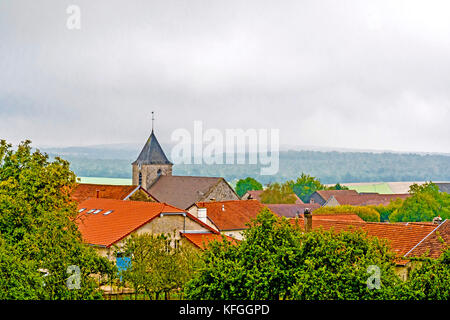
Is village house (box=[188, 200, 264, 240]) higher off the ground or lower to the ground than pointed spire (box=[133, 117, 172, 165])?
lower

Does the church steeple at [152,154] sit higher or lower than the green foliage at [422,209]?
higher

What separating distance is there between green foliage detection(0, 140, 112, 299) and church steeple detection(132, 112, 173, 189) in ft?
186

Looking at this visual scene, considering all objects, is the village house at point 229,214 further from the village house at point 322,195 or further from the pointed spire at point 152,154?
the village house at point 322,195

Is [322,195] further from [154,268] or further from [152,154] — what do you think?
[154,268]

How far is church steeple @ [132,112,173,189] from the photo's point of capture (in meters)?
85.2

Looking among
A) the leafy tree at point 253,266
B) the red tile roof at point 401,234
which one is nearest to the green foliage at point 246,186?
the red tile roof at point 401,234

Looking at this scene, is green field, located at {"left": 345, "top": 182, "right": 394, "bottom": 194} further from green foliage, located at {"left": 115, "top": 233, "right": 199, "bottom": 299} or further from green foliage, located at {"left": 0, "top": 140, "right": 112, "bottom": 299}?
green foliage, located at {"left": 115, "top": 233, "right": 199, "bottom": 299}

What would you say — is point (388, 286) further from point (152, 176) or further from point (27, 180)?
point (152, 176)

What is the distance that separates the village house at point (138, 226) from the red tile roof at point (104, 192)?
16.7 m

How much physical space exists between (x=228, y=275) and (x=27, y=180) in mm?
12514

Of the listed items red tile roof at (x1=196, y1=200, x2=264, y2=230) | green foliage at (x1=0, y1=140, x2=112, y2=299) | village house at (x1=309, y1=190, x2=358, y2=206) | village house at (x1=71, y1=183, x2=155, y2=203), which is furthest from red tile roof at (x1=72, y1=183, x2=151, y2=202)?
village house at (x1=309, y1=190, x2=358, y2=206)

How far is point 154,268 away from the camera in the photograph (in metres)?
21.8

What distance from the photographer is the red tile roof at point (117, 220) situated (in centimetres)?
2895

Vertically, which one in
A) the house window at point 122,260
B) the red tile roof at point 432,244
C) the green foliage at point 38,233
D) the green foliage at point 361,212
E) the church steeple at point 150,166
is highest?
the church steeple at point 150,166
